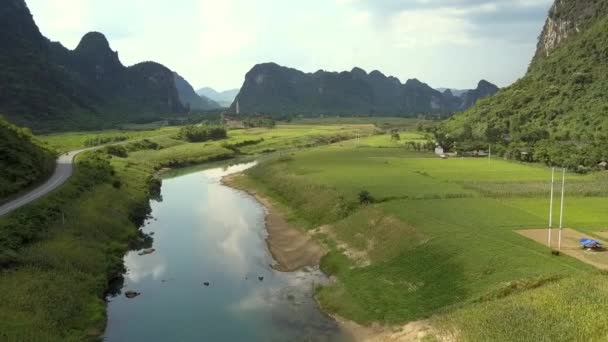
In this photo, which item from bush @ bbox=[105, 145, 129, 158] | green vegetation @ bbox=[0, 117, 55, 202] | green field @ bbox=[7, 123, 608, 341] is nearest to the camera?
green field @ bbox=[7, 123, 608, 341]

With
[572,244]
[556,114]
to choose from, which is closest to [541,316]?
[572,244]

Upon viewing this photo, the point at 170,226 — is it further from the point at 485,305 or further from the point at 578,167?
the point at 578,167

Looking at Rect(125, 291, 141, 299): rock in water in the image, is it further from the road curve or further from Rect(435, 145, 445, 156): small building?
Rect(435, 145, 445, 156): small building

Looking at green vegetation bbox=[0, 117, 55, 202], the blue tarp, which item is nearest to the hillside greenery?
the blue tarp

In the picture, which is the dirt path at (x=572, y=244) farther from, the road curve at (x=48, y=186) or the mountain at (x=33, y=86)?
the mountain at (x=33, y=86)

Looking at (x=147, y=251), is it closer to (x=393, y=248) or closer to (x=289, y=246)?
(x=289, y=246)

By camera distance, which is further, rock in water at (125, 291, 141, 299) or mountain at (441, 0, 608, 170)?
mountain at (441, 0, 608, 170)

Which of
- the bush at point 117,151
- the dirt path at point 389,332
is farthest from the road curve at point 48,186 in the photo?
the dirt path at point 389,332
